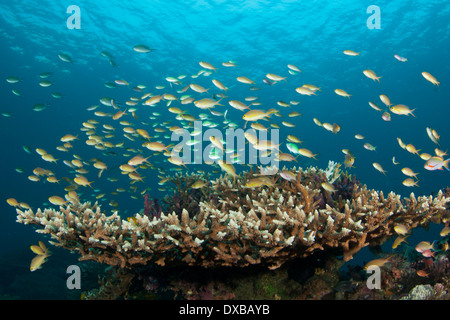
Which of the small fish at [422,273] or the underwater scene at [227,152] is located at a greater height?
the underwater scene at [227,152]

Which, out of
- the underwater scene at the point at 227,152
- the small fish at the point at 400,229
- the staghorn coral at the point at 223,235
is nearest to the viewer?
the staghorn coral at the point at 223,235

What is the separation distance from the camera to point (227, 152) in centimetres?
704

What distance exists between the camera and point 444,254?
14.8 feet

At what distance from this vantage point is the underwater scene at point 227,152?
11.0ft

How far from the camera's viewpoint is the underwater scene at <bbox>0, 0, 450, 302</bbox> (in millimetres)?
3344

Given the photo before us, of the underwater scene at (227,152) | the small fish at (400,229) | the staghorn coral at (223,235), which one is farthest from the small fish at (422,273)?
the staghorn coral at (223,235)

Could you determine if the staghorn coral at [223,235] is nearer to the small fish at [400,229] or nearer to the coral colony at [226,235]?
the coral colony at [226,235]

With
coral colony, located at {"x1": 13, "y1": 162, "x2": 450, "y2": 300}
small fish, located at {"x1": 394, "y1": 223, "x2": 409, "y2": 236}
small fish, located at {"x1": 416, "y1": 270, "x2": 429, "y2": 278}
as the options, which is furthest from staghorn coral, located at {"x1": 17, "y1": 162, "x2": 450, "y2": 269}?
small fish, located at {"x1": 416, "y1": 270, "x2": 429, "y2": 278}

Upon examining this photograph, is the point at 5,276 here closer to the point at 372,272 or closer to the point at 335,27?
the point at 372,272

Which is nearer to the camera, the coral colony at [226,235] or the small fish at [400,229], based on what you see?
the coral colony at [226,235]

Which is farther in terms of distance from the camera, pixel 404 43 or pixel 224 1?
pixel 404 43
